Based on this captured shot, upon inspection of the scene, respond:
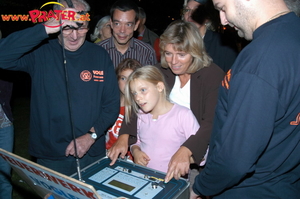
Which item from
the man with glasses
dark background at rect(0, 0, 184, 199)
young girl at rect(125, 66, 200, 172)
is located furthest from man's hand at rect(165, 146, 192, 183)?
dark background at rect(0, 0, 184, 199)

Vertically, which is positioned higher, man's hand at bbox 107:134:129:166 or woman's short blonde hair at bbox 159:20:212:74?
woman's short blonde hair at bbox 159:20:212:74

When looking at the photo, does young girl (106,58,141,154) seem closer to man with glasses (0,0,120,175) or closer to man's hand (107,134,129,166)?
man with glasses (0,0,120,175)

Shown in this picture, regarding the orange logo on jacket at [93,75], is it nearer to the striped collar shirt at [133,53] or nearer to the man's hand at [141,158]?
the man's hand at [141,158]

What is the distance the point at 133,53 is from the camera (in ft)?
9.73

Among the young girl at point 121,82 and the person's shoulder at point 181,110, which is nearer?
the person's shoulder at point 181,110

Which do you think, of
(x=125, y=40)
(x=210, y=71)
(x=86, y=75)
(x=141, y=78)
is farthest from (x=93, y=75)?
(x=125, y=40)

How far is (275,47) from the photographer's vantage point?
38.7 inches

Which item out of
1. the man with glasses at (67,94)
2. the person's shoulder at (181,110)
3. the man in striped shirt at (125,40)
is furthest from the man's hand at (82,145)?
the man in striped shirt at (125,40)

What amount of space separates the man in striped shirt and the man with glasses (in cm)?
91

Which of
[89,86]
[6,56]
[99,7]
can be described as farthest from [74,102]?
[99,7]

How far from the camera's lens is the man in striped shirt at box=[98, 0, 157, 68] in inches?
113

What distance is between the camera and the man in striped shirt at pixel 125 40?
288 cm

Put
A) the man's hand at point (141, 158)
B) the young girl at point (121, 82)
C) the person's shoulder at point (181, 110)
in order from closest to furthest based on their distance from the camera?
the man's hand at point (141, 158) → the person's shoulder at point (181, 110) → the young girl at point (121, 82)

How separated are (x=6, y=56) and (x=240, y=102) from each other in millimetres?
1392
